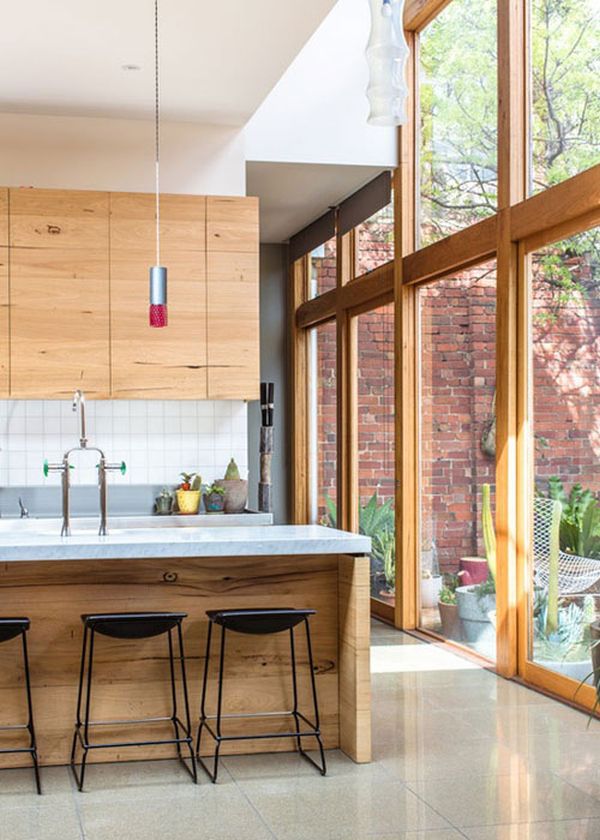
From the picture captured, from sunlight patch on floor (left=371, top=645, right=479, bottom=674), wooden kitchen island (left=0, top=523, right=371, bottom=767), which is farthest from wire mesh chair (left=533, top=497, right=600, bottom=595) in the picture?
wooden kitchen island (left=0, top=523, right=371, bottom=767)

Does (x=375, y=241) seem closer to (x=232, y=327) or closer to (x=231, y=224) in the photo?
(x=231, y=224)

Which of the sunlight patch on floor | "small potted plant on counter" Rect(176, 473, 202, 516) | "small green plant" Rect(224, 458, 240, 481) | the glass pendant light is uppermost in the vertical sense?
the glass pendant light

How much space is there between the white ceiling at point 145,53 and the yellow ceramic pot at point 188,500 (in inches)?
86.9

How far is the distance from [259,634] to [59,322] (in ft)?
8.72

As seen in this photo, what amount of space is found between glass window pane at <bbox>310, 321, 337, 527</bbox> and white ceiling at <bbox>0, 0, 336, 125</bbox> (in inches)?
127

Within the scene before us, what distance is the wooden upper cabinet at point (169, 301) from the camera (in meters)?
6.59

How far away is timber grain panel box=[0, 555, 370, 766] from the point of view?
4613 mm

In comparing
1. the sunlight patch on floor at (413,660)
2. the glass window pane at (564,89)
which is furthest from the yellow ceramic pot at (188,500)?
the glass window pane at (564,89)

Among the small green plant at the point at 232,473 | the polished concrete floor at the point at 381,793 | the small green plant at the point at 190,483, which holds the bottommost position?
the polished concrete floor at the point at 381,793

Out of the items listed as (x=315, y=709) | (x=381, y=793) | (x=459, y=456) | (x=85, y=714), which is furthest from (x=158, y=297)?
(x=459, y=456)

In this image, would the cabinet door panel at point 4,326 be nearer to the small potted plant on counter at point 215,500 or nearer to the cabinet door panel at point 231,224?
the cabinet door panel at point 231,224

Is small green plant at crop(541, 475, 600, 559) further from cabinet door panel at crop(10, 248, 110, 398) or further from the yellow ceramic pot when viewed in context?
cabinet door panel at crop(10, 248, 110, 398)

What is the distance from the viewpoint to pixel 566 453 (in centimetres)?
571

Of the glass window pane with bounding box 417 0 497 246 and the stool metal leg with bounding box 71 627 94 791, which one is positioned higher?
the glass window pane with bounding box 417 0 497 246
